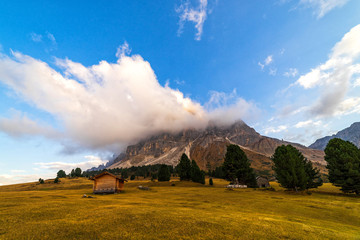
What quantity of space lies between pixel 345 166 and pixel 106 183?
69780 mm

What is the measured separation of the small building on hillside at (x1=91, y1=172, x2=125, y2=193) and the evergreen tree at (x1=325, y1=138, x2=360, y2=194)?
6491cm

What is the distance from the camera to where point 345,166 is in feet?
144

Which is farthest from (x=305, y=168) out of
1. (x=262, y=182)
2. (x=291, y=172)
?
(x=262, y=182)

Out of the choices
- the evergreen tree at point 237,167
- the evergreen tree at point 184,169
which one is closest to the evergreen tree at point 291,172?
the evergreen tree at point 237,167

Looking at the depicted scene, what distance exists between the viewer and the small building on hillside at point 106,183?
52.6 metres

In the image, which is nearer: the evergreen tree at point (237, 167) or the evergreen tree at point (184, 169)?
the evergreen tree at point (237, 167)

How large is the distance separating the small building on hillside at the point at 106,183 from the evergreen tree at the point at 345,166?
64.9m

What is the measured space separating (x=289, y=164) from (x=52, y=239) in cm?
5808

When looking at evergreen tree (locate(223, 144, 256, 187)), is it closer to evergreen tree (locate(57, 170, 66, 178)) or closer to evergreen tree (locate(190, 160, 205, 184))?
evergreen tree (locate(190, 160, 205, 184))

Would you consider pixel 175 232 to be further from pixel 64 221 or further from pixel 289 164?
pixel 289 164

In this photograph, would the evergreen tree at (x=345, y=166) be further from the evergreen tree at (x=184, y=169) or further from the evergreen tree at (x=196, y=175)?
the evergreen tree at (x=184, y=169)

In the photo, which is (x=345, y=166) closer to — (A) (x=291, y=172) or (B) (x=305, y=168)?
(B) (x=305, y=168)

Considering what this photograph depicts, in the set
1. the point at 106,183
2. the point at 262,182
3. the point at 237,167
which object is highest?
the point at 237,167

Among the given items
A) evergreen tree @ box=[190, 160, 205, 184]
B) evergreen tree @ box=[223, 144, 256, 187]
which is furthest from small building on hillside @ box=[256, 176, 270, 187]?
evergreen tree @ box=[190, 160, 205, 184]
